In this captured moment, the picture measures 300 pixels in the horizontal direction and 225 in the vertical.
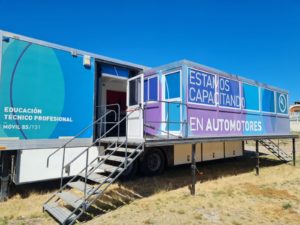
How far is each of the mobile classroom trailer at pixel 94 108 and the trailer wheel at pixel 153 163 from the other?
0.11 ft

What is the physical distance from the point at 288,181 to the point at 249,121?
255 centimetres

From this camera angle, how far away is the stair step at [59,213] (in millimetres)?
4750

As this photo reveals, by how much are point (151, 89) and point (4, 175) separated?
4.87 metres

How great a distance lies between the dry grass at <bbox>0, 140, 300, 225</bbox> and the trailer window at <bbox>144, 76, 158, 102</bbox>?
2652mm

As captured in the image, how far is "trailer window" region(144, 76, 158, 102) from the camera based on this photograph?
8.52 m

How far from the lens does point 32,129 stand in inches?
247

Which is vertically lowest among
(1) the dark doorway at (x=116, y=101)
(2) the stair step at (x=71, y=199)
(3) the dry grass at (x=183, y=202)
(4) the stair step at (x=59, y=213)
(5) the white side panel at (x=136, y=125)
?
(3) the dry grass at (x=183, y=202)

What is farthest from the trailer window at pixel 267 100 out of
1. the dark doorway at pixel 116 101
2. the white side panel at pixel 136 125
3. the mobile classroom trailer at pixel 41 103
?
the mobile classroom trailer at pixel 41 103

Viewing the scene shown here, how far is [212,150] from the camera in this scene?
9.98m

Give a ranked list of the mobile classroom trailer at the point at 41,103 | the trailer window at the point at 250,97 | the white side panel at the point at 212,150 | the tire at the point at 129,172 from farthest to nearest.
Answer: the trailer window at the point at 250,97 < the white side panel at the point at 212,150 < the tire at the point at 129,172 < the mobile classroom trailer at the point at 41,103

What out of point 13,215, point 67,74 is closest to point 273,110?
point 67,74

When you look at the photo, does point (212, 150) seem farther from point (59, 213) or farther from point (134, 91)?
point (59, 213)

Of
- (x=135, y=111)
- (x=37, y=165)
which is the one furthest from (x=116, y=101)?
(x=37, y=165)

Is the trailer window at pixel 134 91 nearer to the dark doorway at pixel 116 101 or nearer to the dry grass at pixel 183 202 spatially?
the dark doorway at pixel 116 101
